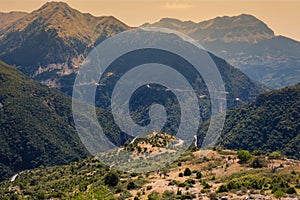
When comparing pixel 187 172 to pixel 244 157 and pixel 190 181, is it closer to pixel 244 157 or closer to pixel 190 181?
pixel 190 181

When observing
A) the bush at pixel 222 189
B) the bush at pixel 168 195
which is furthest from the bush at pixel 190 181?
the bush at pixel 222 189

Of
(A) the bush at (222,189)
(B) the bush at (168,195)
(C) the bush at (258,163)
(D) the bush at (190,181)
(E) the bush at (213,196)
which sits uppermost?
(C) the bush at (258,163)

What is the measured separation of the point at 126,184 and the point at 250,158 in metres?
28.1

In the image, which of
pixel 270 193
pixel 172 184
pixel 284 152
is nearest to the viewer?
pixel 270 193

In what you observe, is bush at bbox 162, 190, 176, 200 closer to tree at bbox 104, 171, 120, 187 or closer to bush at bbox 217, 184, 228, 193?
bush at bbox 217, 184, 228, 193

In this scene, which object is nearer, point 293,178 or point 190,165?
point 293,178

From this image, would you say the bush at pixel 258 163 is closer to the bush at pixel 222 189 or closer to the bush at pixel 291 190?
the bush at pixel 222 189

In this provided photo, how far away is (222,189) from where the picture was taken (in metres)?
62.2

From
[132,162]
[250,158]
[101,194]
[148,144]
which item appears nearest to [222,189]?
[101,194]

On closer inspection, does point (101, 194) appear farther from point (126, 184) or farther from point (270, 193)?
point (270, 193)

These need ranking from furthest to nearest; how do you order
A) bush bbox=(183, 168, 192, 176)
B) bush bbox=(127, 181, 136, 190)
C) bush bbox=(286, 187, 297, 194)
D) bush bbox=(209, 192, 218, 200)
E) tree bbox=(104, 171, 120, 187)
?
bush bbox=(183, 168, 192, 176) → tree bbox=(104, 171, 120, 187) → bush bbox=(127, 181, 136, 190) → bush bbox=(209, 192, 218, 200) → bush bbox=(286, 187, 297, 194)

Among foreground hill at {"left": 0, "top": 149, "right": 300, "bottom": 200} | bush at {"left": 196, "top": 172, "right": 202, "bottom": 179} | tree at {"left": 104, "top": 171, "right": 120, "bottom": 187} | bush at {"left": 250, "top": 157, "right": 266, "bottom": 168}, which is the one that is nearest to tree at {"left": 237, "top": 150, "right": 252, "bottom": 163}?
foreground hill at {"left": 0, "top": 149, "right": 300, "bottom": 200}

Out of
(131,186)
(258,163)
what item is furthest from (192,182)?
(258,163)

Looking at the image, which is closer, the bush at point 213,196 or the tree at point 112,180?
the bush at point 213,196
